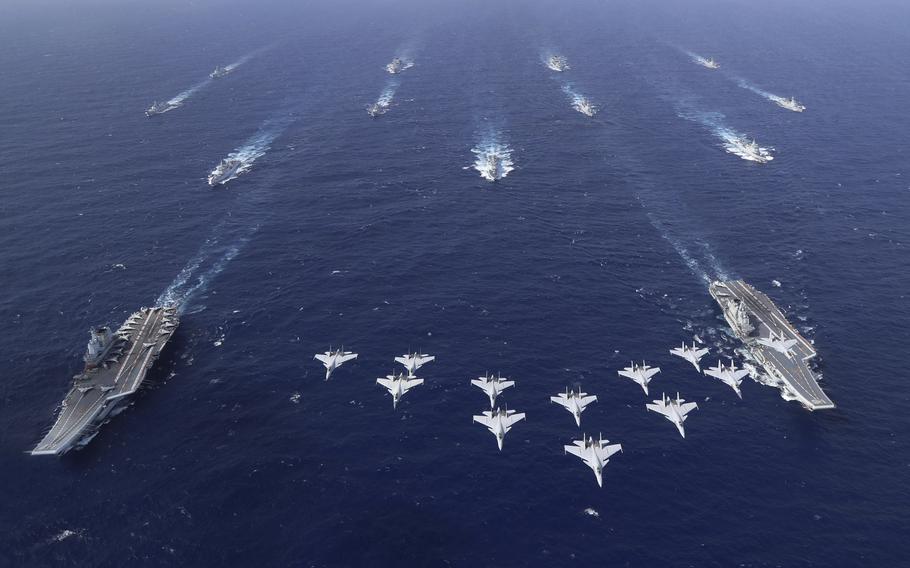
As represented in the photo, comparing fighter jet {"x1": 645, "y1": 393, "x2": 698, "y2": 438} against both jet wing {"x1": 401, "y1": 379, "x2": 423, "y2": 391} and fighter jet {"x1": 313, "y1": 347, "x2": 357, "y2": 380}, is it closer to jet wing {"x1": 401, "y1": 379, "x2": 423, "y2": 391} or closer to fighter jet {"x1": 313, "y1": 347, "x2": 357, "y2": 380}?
jet wing {"x1": 401, "y1": 379, "x2": 423, "y2": 391}

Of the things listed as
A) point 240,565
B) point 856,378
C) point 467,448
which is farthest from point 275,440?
point 856,378

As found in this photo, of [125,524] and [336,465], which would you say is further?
[336,465]

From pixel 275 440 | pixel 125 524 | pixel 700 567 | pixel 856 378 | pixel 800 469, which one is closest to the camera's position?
pixel 700 567

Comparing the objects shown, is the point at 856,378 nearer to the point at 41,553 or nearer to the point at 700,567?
the point at 700,567

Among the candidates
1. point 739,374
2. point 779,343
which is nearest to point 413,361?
point 739,374

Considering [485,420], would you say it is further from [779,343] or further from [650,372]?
[779,343]

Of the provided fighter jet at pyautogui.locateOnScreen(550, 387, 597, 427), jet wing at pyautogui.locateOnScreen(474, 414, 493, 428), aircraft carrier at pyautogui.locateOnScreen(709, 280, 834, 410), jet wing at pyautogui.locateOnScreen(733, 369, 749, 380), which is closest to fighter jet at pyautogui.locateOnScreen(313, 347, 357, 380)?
jet wing at pyautogui.locateOnScreen(474, 414, 493, 428)
